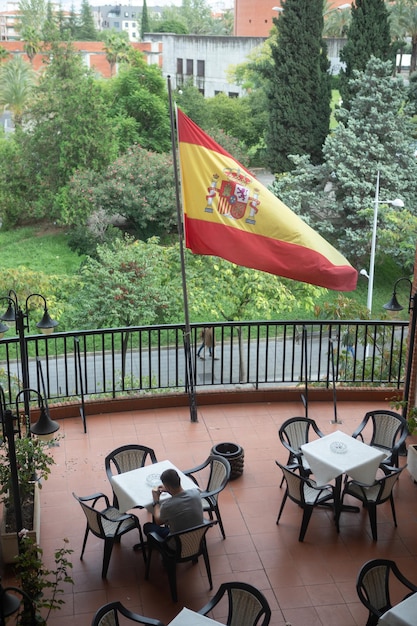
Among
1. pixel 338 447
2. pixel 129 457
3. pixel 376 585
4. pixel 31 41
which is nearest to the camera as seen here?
pixel 376 585

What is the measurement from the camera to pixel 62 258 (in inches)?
1309

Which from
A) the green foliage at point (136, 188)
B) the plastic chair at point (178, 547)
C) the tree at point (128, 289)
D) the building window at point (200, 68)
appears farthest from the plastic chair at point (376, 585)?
the building window at point (200, 68)

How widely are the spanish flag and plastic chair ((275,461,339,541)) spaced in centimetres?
201

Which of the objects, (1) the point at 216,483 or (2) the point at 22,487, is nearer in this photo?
(2) the point at 22,487

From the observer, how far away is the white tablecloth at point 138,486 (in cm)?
669

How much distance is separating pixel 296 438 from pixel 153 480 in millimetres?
1851

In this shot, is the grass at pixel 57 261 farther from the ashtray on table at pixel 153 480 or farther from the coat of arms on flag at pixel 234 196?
the ashtray on table at pixel 153 480

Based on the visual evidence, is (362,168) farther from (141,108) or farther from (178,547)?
(178,547)

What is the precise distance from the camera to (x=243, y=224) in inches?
317

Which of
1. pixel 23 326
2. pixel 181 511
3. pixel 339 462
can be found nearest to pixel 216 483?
pixel 181 511

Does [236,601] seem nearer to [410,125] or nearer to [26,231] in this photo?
[410,125]

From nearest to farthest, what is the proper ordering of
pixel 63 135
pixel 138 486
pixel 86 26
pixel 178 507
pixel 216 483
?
1. pixel 178 507
2. pixel 138 486
3. pixel 216 483
4. pixel 63 135
5. pixel 86 26

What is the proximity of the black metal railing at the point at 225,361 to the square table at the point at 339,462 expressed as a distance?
1.86m

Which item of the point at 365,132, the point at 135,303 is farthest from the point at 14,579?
the point at 365,132
